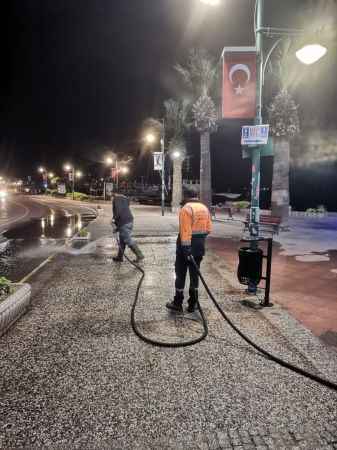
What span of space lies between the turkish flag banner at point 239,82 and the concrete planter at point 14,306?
496cm

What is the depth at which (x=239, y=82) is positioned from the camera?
6629 millimetres

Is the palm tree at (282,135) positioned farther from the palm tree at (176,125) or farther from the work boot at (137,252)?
the work boot at (137,252)

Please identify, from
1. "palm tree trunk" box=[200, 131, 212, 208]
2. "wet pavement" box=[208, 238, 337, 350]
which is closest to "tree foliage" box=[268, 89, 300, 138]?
"palm tree trunk" box=[200, 131, 212, 208]

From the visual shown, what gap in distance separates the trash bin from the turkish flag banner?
277 centimetres

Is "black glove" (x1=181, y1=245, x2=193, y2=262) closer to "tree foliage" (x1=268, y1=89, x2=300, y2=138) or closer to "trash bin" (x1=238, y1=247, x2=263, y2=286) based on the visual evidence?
"trash bin" (x1=238, y1=247, x2=263, y2=286)

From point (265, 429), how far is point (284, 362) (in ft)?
3.62

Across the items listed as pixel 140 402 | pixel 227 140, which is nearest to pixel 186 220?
pixel 140 402

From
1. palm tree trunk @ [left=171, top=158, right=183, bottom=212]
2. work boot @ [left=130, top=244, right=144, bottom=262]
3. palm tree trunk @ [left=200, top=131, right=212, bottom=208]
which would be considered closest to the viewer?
work boot @ [left=130, top=244, right=144, bottom=262]

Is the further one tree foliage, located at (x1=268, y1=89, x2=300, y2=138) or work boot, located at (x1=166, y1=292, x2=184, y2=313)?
tree foliage, located at (x1=268, y1=89, x2=300, y2=138)

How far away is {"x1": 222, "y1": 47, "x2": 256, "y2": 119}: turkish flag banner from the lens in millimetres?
6547

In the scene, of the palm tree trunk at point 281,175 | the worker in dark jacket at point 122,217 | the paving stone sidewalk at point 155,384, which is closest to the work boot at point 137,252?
the worker in dark jacket at point 122,217

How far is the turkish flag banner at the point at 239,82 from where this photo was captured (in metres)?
6.55

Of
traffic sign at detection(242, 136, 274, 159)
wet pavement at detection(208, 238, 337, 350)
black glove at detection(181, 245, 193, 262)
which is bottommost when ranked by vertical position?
wet pavement at detection(208, 238, 337, 350)

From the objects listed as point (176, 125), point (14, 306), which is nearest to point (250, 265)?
point (14, 306)
